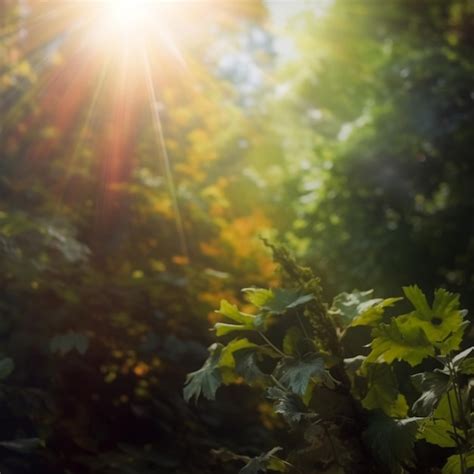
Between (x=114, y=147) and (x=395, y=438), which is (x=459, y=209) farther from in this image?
(x=395, y=438)

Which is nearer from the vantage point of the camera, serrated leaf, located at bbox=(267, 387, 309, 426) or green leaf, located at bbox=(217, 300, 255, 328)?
serrated leaf, located at bbox=(267, 387, 309, 426)

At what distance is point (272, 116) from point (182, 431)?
12.8 meters

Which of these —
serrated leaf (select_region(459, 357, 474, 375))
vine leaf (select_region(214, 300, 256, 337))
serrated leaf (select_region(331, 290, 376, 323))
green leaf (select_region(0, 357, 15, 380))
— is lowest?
serrated leaf (select_region(459, 357, 474, 375))

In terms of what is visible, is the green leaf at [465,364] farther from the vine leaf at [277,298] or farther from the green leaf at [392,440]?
the vine leaf at [277,298]

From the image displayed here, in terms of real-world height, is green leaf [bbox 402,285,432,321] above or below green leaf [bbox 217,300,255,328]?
below

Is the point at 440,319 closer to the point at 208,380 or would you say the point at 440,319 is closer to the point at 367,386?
the point at 367,386

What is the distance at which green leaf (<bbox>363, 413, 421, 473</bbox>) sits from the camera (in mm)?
1607

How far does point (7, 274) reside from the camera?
10.3 ft

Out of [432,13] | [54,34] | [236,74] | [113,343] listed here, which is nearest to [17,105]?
[54,34]

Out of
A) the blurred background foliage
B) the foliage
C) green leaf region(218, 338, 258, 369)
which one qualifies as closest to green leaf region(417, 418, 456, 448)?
the foliage

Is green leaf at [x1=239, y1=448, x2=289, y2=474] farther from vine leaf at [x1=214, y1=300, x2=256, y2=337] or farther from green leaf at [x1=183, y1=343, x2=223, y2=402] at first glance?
vine leaf at [x1=214, y1=300, x2=256, y2=337]

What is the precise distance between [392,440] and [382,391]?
0.17 m

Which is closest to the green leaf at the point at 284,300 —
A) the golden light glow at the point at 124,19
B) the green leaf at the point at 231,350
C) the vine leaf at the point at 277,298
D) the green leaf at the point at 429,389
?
the vine leaf at the point at 277,298

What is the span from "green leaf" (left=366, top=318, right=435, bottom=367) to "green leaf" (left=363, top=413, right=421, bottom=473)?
7.3 inches
